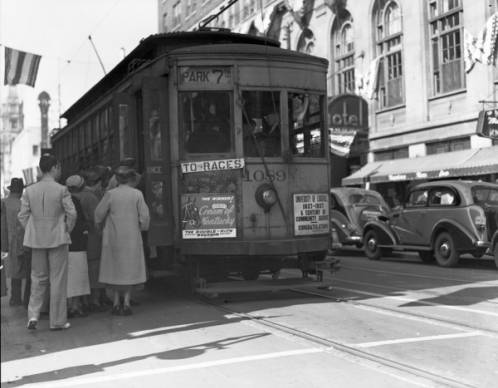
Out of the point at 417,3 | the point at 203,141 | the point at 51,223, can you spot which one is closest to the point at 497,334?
the point at 203,141

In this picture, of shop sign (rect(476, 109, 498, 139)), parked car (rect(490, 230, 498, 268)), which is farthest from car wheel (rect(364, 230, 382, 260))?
shop sign (rect(476, 109, 498, 139))

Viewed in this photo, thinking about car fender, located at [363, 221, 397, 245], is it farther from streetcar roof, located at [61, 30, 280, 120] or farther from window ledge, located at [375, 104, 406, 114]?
window ledge, located at [375, 104, 406, 114]

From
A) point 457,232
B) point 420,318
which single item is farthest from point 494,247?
point 420,318

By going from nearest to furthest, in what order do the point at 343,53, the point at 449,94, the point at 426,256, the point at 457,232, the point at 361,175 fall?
the point at 457,232
the point at 426,256
the point at 449,94
the point at 361,175
the point at 343,53

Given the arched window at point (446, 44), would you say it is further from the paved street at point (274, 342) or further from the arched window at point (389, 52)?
the paved street at point (274, 342)

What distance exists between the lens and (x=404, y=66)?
24453mm

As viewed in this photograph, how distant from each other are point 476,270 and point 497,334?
684 centimetres

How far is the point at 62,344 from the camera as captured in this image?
6.08 meters

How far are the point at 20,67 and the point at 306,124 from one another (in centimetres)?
1009

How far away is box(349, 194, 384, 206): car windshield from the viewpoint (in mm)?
17109

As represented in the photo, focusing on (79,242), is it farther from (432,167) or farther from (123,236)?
(432,167)

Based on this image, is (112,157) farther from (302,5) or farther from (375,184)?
(302,5)

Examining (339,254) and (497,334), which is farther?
(339,254)

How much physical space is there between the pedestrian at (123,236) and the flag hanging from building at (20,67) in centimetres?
956
